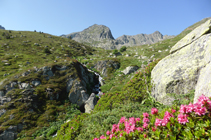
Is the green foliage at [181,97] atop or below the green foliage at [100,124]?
atop

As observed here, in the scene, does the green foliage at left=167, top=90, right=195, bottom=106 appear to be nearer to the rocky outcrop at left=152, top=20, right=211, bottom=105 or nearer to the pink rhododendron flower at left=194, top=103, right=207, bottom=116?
the rocky outcrop at left=152, top=20, right=211, bottom=105

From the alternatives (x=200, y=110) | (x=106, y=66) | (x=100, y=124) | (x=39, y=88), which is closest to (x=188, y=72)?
(x=200, y=110)

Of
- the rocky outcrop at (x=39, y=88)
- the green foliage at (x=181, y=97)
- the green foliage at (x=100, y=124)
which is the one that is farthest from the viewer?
the rocky outcrop at (x=39, y=88)

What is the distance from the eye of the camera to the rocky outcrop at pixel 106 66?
131 feet

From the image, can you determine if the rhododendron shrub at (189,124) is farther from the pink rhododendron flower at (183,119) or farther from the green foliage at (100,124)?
the green foliage at (100,124)

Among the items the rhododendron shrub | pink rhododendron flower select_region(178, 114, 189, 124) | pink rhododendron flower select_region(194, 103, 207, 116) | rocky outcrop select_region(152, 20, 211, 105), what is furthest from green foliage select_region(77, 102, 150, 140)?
pink rhododendron flower select_region(194, 103, 207, 116)

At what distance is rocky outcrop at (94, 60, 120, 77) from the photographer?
4008cm

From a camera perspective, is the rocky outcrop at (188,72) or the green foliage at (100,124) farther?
the rocky outcrop at (188,72)

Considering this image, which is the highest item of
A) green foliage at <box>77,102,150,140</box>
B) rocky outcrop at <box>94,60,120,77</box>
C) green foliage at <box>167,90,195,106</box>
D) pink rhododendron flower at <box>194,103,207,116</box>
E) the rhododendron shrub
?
rocky outcrop at <box>94,60,120,77</box>

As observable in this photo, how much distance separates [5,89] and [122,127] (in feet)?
89.1

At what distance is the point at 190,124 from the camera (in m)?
2.88

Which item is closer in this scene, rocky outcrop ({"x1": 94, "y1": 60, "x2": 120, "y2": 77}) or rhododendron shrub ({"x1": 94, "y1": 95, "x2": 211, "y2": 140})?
rhododendron shrub ({"x1": 94, "y1": 95, "x2": 211, "y2": 140})

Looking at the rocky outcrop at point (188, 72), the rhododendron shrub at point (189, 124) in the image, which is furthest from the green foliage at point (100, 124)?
the rhododendron shrub at point (189, 124)

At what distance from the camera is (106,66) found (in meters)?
42.0
